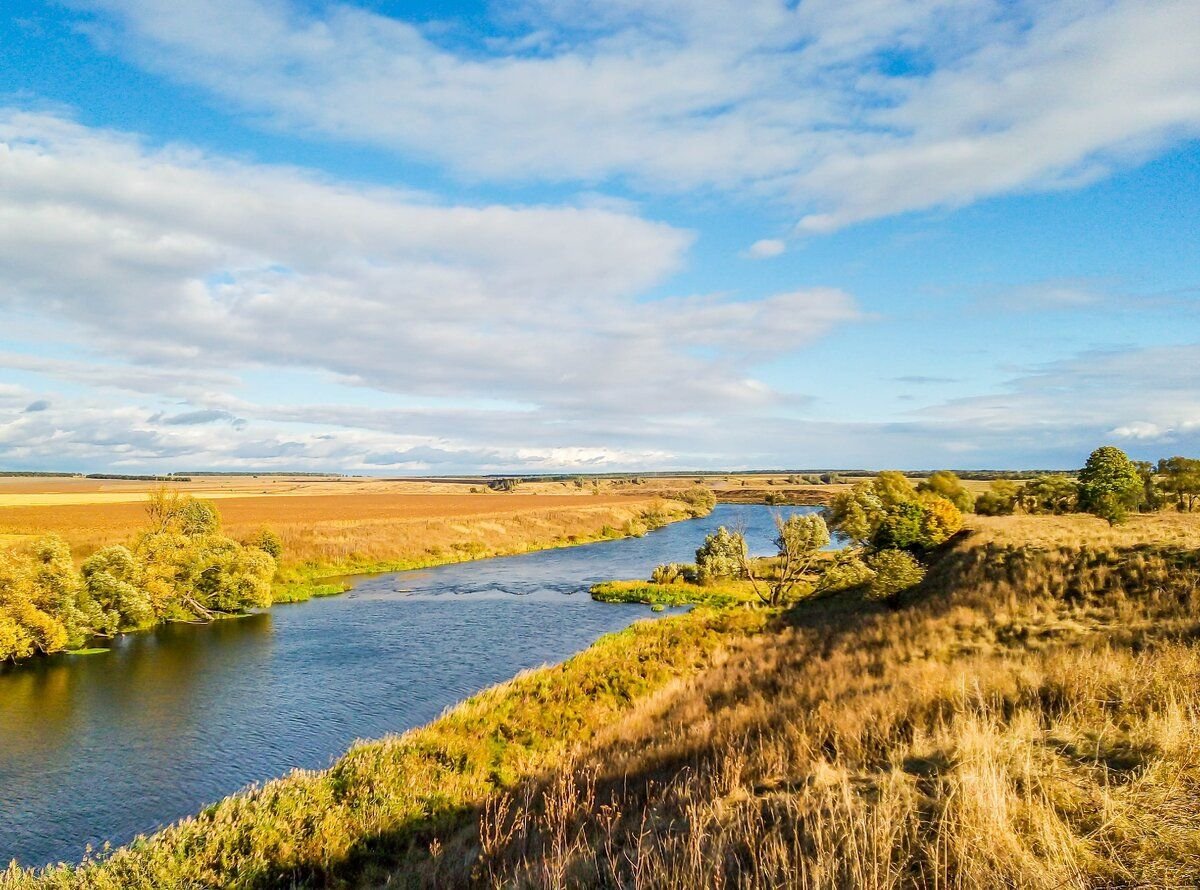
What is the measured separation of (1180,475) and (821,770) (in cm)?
5655

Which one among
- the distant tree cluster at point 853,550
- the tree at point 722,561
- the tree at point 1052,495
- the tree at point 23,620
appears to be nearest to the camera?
the tree at point 23,620

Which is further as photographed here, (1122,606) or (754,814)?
(1122,606)

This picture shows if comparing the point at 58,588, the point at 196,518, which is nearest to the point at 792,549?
the point at 58,588

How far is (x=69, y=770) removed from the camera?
20312 millimetres

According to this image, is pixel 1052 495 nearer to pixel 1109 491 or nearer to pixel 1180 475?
pixel 1180 475

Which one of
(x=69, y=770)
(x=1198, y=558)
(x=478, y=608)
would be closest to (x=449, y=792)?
(x=69, y=770)

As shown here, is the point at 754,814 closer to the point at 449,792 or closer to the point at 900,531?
the point at 449,792

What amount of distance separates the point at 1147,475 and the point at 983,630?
140 ft

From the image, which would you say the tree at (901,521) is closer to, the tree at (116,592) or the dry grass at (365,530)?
the dry grass at (365,530)

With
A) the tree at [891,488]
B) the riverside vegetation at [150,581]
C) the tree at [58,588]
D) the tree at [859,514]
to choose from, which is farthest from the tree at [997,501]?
the tree at [58,588]

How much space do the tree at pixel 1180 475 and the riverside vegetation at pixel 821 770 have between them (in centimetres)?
2720

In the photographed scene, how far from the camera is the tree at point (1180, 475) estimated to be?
46.9 metres

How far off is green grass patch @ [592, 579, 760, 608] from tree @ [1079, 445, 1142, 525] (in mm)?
21202

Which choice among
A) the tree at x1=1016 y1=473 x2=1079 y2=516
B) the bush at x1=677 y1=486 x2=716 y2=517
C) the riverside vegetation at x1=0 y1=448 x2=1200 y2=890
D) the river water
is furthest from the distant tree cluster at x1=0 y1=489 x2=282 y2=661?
the bush at x1=677 y1=486 x2=716 y2=517
